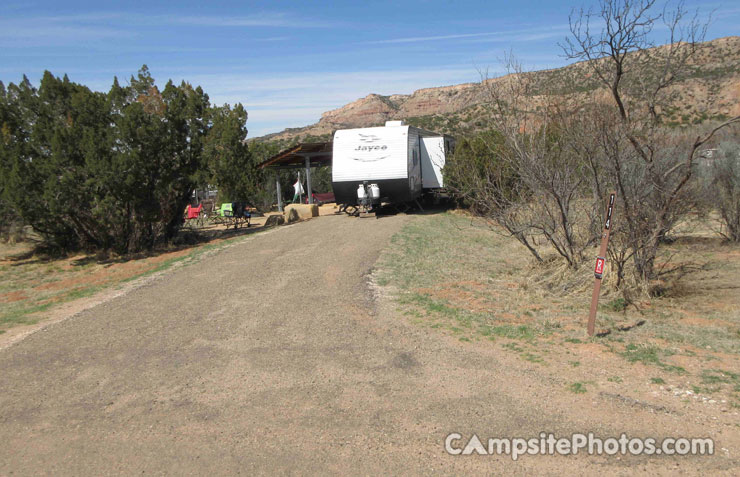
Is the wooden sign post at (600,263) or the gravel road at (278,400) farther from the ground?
the wooden sign post at (600,263)

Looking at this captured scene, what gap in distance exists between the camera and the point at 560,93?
8.80 meters

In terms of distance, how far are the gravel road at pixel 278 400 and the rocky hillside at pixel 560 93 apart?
501cm

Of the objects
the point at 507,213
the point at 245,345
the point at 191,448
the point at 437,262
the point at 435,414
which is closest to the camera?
the point at 191,448

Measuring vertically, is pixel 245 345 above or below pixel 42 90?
below

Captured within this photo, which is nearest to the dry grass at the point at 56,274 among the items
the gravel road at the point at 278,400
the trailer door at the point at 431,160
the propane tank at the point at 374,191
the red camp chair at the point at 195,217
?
the gravel road at the point at 278,400

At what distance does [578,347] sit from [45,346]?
19.1 feet

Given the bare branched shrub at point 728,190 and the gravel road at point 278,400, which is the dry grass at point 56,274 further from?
the bare branched shrub at point 728,190

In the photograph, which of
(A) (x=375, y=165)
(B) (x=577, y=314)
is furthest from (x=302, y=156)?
(B) (x=577, y=314)

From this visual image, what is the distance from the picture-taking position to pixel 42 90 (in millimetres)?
14398

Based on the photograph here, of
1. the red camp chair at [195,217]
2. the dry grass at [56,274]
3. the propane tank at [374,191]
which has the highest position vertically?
the propane tank at [374,191]

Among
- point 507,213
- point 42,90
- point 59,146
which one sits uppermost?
point 42,90

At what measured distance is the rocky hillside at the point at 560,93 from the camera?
354 inches

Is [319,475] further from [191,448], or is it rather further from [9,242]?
[9,242]

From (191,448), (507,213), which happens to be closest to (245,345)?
(191,448)
